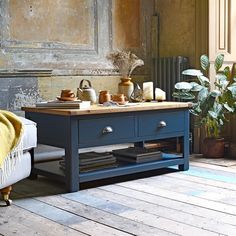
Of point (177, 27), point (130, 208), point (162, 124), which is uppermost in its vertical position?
point (177, 27)

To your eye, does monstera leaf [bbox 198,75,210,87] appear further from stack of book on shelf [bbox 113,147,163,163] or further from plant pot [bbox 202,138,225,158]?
stack of book on shelf [bbox 113,147,163,163]

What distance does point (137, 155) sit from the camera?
349 centimetres

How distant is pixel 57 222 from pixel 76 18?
2379mm

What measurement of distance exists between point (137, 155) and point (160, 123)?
11.9 inches

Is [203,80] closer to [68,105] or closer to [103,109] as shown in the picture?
[103,109]

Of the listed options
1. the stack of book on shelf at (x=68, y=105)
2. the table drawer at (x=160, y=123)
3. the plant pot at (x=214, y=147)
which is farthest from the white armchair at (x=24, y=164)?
the plant pot at (x=214, y=147)

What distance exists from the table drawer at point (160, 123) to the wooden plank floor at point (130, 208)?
1.16ft

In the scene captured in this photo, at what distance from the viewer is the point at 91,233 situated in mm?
2225

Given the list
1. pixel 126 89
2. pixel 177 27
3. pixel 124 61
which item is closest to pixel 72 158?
pixel 126 89

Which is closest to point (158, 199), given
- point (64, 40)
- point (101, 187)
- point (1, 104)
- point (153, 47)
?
point (101, 187)

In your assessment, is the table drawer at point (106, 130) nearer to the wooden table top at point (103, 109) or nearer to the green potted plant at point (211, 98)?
the wooden table top at point (103, 109)

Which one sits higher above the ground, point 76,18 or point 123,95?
point 76,18

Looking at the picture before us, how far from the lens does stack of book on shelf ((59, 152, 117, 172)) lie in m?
3.23

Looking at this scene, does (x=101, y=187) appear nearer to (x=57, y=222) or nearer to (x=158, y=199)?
(x=158, y=199)
